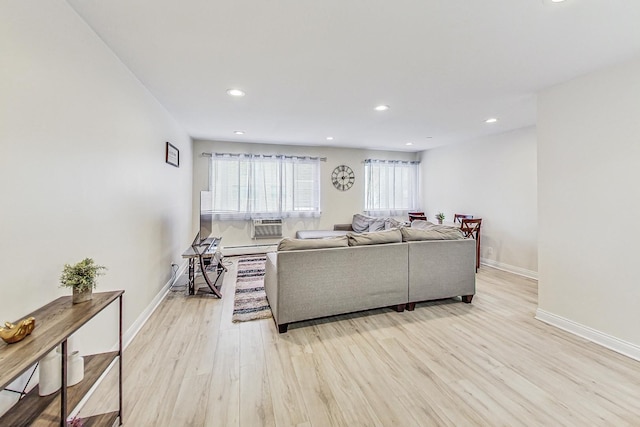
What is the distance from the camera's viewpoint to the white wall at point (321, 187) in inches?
214

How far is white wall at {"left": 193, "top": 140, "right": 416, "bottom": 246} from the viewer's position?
17.9ft

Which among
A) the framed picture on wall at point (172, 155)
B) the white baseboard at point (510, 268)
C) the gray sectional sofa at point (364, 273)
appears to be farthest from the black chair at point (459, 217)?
the framed picture on wall at point (172, 155)

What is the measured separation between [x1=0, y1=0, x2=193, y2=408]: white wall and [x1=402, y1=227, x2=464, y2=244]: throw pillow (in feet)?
8.82

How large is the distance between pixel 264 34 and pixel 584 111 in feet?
9.18

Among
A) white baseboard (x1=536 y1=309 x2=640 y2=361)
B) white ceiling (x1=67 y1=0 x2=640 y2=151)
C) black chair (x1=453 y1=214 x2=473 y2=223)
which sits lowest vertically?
white baseboard (x1=536 y1=309 x2=640 y2=361)

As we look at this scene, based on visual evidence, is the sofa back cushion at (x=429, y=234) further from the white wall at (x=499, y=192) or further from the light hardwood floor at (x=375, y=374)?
the white wall at (x=499, y=192)

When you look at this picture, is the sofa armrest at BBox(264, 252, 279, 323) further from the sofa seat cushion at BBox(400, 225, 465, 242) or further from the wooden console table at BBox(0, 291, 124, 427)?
the sofa seat cushion at BBox(400, 225, 465, 242)

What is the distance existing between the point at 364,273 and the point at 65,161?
7.95 ft

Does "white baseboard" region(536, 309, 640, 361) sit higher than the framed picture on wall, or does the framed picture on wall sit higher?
the framed picture on wall

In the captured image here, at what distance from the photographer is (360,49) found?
2.01m

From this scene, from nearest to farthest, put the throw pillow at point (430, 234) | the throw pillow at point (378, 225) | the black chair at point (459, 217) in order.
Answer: the throw pillow at point (430, 234) → the throw pillow at point (378, 225) → the black chair at point (459, 217)

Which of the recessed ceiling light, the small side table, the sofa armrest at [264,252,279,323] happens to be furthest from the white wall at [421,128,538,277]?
the small side table

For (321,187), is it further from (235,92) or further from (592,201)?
(592,201)

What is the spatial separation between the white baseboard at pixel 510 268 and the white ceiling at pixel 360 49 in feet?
7.86
